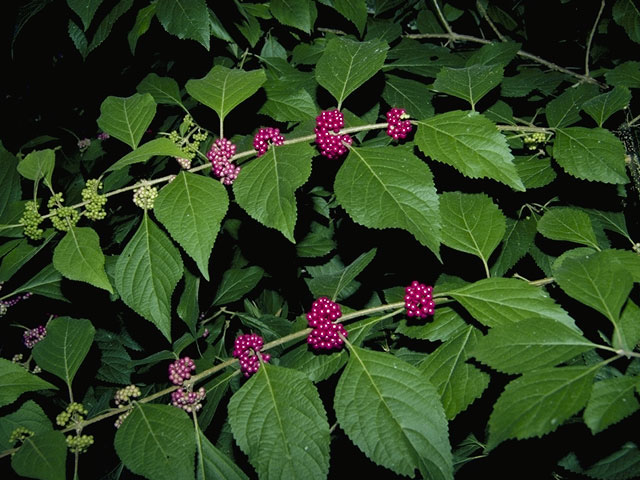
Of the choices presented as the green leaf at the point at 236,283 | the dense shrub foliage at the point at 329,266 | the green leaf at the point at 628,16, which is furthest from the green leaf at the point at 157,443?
the green leaf at the point at 628,16

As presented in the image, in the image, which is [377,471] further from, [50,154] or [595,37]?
[595,37]

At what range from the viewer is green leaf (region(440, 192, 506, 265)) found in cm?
144

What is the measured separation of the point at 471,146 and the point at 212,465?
114 centimetres

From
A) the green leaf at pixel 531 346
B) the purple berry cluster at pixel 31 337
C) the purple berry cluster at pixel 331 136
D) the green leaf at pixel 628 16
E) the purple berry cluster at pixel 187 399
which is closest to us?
the green leaf at pixel 531 346

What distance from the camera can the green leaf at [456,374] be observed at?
124 centimetres

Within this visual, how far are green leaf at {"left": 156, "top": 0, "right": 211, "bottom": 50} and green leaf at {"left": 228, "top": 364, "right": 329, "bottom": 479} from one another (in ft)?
3.90

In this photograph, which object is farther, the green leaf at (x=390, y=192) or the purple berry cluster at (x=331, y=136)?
the purple berry cluster at (x=331, y=136)

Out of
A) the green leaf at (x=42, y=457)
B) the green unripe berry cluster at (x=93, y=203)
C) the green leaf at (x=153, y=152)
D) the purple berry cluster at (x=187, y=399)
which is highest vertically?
the green leaf at (x=153, y=152)

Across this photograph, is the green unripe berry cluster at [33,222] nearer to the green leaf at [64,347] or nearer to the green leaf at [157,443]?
the green leaf at [64,347]

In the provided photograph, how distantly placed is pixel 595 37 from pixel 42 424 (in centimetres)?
323

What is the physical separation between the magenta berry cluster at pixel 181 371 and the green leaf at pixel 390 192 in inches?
30.0

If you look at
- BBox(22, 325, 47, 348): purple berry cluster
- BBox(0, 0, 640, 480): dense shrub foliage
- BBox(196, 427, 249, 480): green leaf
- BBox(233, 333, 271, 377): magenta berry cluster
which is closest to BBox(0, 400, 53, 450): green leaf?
BBox(0, 0, 640, 480): dense shrub foliage

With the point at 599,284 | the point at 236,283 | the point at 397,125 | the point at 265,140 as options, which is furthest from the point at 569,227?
the point at 236,283

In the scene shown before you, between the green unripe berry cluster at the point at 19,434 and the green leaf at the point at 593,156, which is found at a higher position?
the green leaf at the point at 593,156
